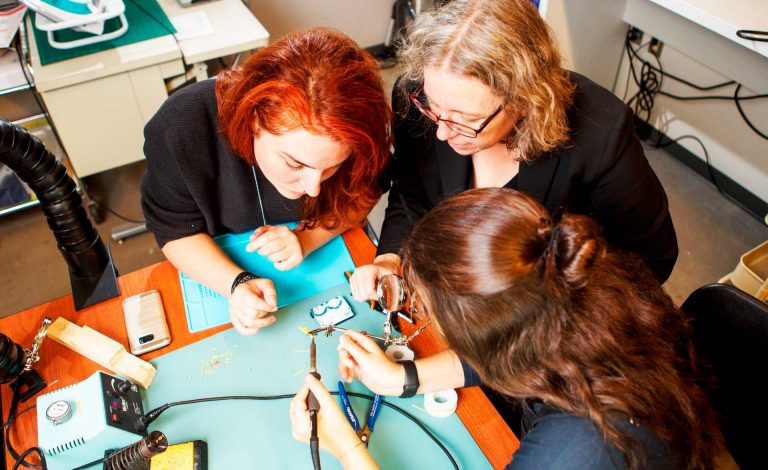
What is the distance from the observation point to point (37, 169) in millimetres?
1090

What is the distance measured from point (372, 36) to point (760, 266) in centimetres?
232

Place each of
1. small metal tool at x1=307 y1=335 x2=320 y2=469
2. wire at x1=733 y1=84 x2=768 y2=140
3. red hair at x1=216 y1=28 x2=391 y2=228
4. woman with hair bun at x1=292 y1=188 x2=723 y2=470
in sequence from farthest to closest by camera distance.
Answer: wire at x1=733 y1=84 x2=768 y2=140, red hair at x1=216 y1=28 x2=391 y2=228, small metal tool at x1=307 y1=335 x2=320 y2=469, woman with hair bun at x1=292 y1=188 x2=723 y2=470

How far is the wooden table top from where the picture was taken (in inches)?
38.0

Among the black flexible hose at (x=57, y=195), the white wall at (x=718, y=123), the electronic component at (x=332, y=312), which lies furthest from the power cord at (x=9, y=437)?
the white wall at (x=718, y=123)

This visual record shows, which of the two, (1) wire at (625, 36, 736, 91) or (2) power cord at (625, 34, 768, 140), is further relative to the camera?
(2) power cord at (625, 34, 768, 140)

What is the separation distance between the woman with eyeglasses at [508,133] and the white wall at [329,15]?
1.81 meters

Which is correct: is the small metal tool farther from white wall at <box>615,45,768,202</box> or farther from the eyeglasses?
white wall at <box>615,45,768,202</box>

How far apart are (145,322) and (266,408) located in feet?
1.07

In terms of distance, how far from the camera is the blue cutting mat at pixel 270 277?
1151 mm

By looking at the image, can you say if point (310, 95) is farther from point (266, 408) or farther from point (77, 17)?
point (77, 17)

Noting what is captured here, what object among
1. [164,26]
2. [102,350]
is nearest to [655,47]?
[164,26]

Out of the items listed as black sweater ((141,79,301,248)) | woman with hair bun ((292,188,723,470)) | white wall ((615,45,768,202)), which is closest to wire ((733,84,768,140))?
white wall ((615,45,768,202))

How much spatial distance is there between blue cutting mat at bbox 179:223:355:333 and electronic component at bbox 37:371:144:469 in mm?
208

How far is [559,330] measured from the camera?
0.75 m
